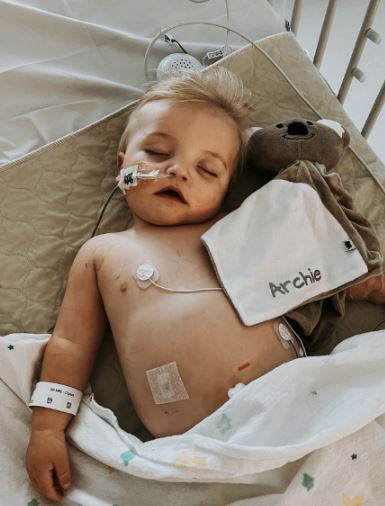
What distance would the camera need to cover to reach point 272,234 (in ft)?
3.74

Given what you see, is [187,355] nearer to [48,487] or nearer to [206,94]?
[48,487]

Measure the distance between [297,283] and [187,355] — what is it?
26 centimetres

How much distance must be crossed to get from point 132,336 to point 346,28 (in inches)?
78.0

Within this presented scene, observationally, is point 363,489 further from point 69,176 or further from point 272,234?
point 69,176

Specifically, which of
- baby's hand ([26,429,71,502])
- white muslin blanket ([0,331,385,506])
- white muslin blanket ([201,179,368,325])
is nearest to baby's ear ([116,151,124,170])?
white muslin blanket ([201,179,368,325])

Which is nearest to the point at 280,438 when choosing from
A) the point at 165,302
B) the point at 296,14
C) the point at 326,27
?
the point at 165,302

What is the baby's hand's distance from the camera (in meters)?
0.96

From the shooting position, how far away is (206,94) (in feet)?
4.14

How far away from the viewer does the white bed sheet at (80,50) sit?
138 cm

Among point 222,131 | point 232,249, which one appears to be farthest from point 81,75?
point 232,249

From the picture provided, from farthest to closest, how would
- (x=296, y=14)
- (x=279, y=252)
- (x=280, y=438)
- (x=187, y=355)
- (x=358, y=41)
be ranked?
1. (x=296, y=14)
2. (x=358, y=41)
3. (x=279, y=252)
4. (x=187, y=355)
5. (x=280, y=438)

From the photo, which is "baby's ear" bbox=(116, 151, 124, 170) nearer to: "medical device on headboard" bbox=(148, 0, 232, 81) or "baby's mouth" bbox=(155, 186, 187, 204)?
"baby's mouth" bbox=(155, 186, 187, 204)

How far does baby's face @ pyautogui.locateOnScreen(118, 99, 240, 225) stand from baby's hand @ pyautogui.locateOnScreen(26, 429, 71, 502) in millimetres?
473

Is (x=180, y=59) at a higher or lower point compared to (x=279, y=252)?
higher
